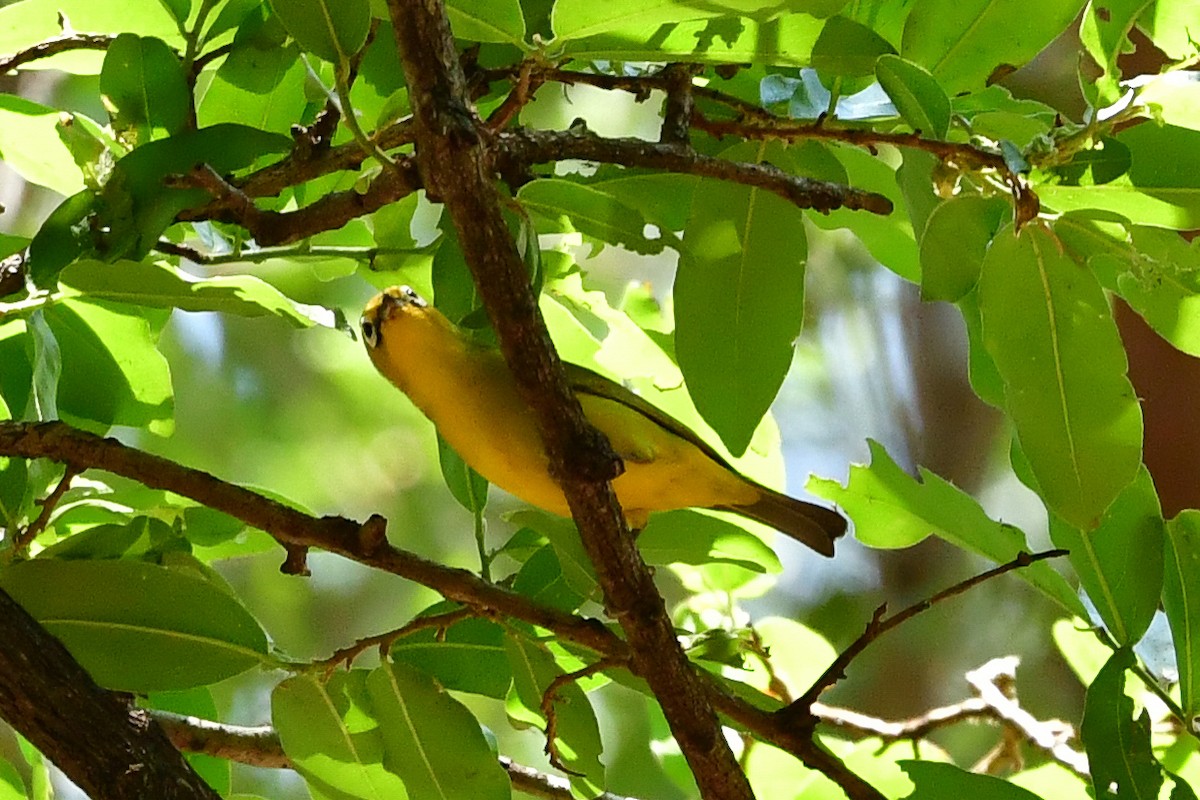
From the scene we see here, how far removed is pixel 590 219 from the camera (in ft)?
3.11

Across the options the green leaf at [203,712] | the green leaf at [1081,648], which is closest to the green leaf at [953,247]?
the green leaf at [1081,648]

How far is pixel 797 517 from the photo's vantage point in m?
1.43

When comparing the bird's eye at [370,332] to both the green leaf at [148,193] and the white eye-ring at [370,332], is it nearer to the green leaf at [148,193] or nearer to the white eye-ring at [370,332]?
the white eye-ring at [370,332]

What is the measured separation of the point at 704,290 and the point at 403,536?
2.53 meters

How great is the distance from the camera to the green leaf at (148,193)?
0.91 meters

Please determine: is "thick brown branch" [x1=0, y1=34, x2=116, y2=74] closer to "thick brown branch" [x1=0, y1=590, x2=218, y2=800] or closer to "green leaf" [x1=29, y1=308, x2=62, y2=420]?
"green leaf" [x1=29, y1=308, x2=62, y2=420]

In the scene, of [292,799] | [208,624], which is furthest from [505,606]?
[292,799]

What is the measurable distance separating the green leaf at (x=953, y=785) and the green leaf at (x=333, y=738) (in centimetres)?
42

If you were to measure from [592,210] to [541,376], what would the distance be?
0.17m

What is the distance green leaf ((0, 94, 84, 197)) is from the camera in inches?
41.2

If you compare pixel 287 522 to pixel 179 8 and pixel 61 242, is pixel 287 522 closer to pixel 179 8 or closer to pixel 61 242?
pixel 61 242

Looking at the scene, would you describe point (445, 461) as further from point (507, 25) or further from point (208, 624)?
point (507, 25)

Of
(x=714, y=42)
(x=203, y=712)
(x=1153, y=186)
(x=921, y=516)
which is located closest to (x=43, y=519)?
(x=203, y=712)

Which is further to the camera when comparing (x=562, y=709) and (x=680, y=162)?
(x=562, y=709)
